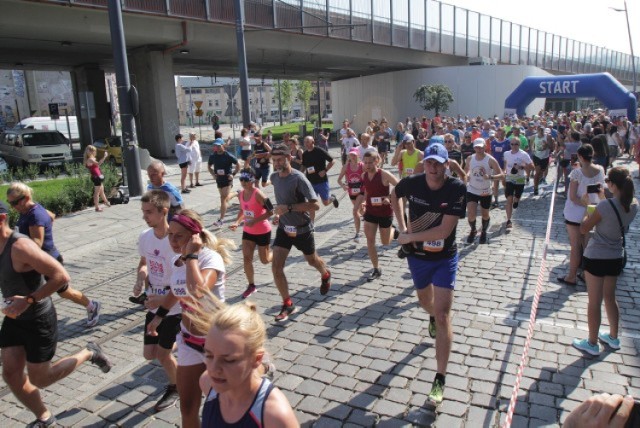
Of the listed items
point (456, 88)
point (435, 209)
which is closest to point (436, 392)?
point (435, 209)

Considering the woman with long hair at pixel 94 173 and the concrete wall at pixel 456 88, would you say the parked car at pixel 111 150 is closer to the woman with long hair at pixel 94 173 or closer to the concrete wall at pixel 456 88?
the woman with long hair at pixel 94 173

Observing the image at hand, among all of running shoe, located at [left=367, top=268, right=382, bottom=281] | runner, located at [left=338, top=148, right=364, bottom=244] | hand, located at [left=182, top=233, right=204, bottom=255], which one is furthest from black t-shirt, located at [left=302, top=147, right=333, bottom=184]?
hand, located at [left=182, top=233, right=204, bottom=255]

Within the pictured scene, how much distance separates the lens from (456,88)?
134ft

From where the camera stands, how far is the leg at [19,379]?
3.71 metres

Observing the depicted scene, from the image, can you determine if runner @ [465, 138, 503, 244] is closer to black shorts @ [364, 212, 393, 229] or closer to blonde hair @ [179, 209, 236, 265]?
black shorts @ [364, 212, 393, 229]

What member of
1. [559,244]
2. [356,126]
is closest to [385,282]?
[559,244]

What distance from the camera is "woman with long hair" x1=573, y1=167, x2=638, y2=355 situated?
464cm

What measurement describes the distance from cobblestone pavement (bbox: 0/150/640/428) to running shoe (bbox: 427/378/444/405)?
0.07 meters

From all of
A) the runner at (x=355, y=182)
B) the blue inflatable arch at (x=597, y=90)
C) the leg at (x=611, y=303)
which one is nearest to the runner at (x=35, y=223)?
the runner at (x=355, y=182)

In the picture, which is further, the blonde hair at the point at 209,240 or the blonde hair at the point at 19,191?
the blonde hair at the point at 19,191

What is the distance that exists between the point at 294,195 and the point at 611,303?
11.6 feet

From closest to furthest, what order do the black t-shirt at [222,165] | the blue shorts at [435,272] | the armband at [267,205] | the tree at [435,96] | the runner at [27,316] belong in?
1. the runner at [27,316]
2. the blue shorts at [435,272]
3. the armband at [267,205]
4. the black t-shirt at [222,165]
5. the tree at [435,96]

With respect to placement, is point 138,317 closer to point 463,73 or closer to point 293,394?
point 293,394

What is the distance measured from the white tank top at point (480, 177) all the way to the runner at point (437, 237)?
16.2ft
